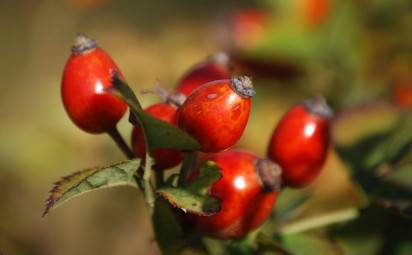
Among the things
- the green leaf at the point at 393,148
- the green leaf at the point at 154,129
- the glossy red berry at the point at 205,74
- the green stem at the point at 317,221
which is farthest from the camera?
the green leaf at the point at 393,148

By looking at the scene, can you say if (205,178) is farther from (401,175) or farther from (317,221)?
(401,175)

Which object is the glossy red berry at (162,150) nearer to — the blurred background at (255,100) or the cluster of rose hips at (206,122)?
the cluster of rose hips at (206,122)

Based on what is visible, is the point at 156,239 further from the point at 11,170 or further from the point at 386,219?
the point at 11,170

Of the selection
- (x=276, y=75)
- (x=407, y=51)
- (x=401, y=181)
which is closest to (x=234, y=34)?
(x=276, y=75)

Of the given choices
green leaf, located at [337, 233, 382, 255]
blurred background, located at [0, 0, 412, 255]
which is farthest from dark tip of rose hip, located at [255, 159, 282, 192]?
blurred background, located at [0, 0, 412, 255]

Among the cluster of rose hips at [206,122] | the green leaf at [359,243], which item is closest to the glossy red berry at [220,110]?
the cluster of rose hips at [206,122]

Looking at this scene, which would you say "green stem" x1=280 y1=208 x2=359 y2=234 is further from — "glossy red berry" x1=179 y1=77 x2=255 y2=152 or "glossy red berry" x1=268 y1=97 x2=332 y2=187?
"glossy red berry" x1=179 y1=77 x2=255 y2=152
